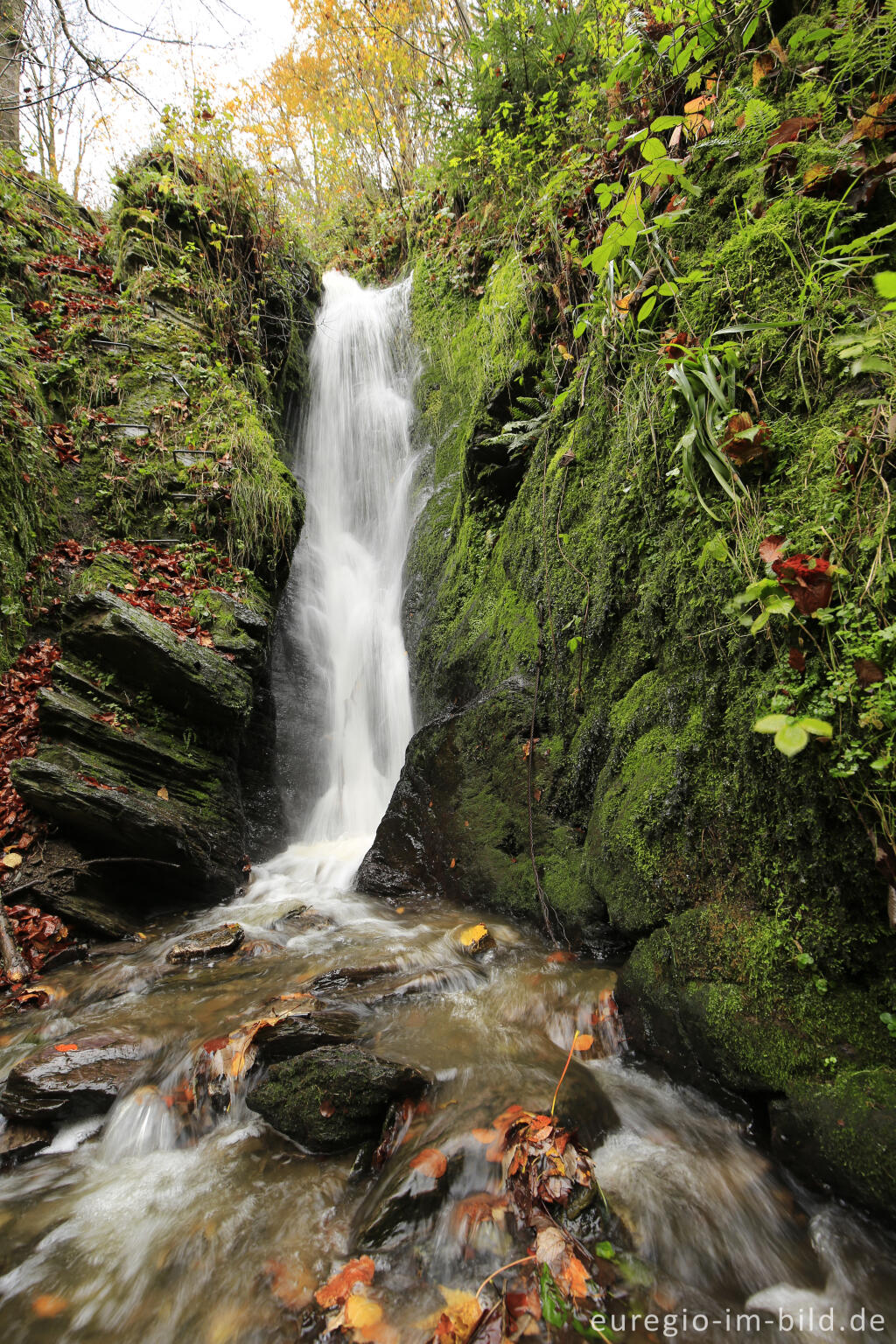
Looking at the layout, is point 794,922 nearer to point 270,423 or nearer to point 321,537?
point 321,537

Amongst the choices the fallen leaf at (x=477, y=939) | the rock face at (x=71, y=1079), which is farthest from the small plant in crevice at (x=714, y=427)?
the rock face at (x=71, y=1079)

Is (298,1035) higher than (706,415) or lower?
lower

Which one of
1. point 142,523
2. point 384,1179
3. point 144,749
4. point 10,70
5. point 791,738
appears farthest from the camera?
point 10,70

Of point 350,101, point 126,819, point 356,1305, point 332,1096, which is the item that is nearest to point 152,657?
point 126,819

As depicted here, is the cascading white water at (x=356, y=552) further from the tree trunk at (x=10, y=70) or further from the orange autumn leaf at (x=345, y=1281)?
the tree trunk at (x=10, y=70)

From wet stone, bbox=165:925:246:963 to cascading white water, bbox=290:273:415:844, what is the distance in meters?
2.21

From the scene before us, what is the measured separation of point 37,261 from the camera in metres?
7.27

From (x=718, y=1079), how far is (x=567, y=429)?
13.2 ft

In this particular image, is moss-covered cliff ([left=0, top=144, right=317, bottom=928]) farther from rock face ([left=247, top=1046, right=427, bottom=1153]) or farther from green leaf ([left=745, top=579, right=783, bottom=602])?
green leaf ([left=745, top=579, right=783, bottom=602])

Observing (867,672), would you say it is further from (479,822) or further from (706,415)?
(479,822)

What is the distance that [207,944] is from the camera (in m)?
3.88

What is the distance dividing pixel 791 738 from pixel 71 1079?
11.0 feet

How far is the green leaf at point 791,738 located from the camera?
1517mm

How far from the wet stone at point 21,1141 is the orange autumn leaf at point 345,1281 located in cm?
154
